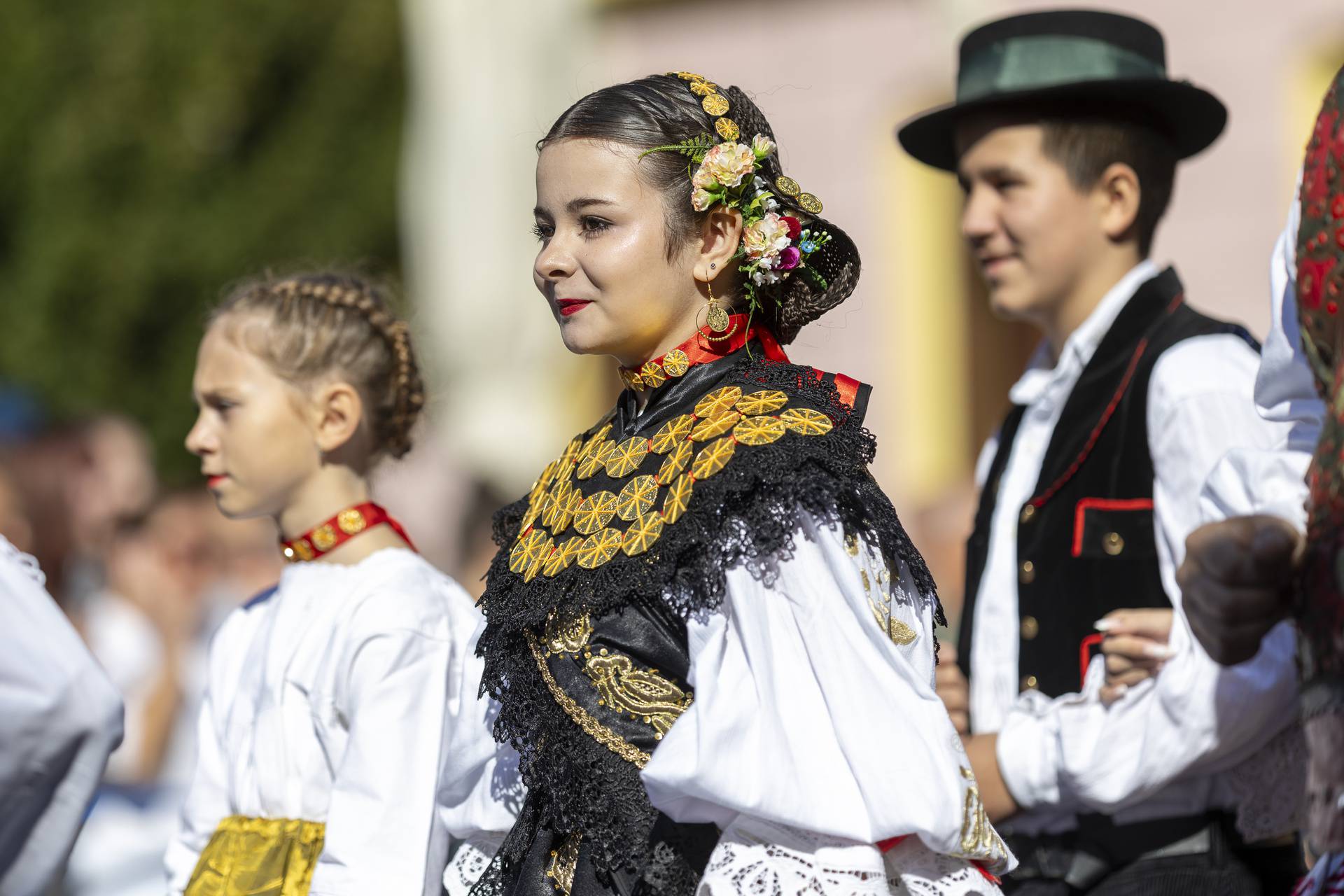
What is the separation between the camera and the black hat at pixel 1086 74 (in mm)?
3381

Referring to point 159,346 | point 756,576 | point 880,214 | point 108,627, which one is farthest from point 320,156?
point 756,576

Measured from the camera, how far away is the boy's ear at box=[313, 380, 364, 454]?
10.5ft

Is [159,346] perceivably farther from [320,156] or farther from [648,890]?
[648,890]

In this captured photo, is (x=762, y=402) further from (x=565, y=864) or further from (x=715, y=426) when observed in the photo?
(x=565, y=864)

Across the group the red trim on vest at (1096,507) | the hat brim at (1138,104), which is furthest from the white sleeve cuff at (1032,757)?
the hat brim at (1138,104)

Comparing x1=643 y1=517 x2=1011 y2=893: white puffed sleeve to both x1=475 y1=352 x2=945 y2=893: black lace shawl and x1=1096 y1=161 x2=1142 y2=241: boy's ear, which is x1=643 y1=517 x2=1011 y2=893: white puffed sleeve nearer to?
x1=475 y1=352 x2=945 y2=893: black lace shawl

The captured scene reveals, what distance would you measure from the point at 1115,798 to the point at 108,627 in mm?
4834

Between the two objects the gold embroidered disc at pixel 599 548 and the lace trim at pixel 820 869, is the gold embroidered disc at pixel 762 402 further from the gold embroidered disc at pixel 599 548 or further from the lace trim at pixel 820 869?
the lace trim at pixel 820 869

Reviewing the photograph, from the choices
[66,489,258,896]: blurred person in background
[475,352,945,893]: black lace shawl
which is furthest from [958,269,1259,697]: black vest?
[66,489,258,896]: blurred person in background

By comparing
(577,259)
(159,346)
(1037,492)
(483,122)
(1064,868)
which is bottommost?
(1064,868)

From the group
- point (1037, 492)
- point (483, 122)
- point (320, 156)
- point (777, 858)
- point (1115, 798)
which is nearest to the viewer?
point (777, 858)

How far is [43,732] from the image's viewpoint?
2.37 metres

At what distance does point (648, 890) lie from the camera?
225cm

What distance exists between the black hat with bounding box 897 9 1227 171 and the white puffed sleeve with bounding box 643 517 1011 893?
1.49m
